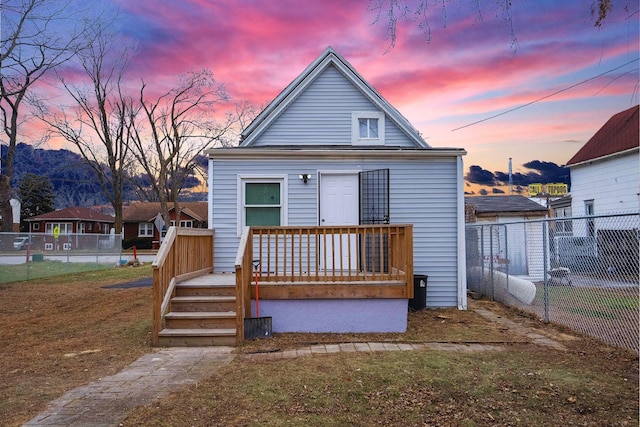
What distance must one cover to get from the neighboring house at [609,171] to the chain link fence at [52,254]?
20.3m

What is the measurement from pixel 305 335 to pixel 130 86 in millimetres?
30910

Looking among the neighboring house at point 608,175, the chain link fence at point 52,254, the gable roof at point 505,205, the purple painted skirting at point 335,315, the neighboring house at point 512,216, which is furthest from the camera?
the gable roof at point 505,205

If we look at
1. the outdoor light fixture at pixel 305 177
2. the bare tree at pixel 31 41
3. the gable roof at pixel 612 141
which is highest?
the bare tree at pixel 31 41

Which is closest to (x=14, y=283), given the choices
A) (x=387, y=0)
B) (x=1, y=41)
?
(x=1, y=41)

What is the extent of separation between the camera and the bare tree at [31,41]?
14420 mm

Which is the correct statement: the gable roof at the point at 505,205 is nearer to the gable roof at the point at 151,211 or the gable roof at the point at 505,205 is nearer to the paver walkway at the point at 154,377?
the paver walkway at the point at 154,377

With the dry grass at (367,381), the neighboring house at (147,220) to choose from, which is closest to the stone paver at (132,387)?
the dry grass at (367,381)

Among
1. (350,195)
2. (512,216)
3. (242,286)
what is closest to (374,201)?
(350,195)

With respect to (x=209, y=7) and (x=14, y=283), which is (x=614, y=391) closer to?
(x=209, y=7)

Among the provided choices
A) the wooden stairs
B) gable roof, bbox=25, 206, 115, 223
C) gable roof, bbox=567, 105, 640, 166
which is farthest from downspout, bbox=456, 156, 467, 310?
gable roof, bbox=25, 206, 115, 223

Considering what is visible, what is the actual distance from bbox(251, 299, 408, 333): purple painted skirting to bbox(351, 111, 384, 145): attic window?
5.18 metres

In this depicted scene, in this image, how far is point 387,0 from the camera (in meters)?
2.89

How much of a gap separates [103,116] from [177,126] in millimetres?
5149

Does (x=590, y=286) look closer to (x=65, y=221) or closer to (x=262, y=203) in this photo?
(x=262, y=203)
